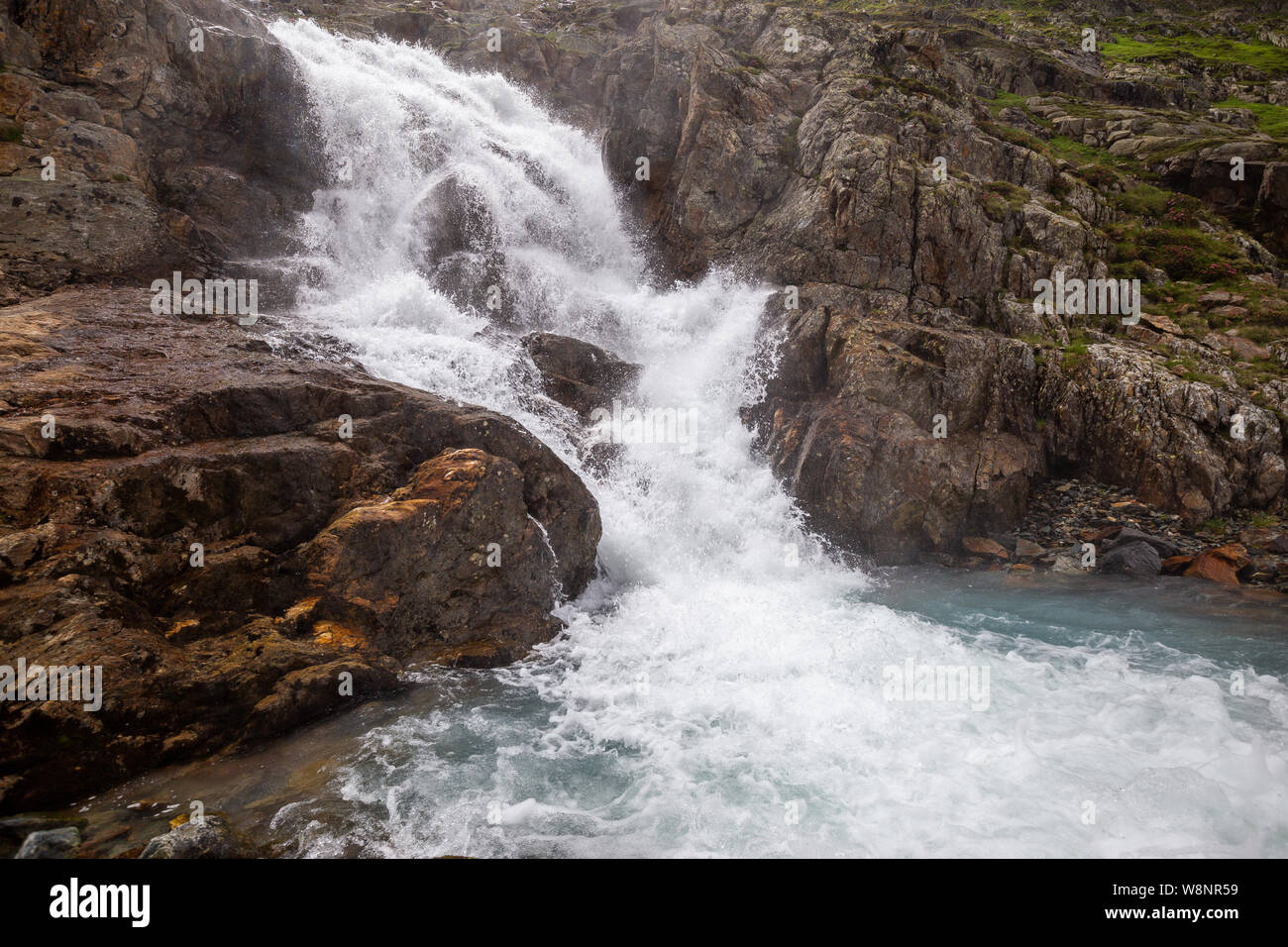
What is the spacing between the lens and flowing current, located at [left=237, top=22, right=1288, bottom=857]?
736cm

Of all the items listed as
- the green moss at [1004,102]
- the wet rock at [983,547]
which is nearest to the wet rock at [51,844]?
the wet rock at [983,547]

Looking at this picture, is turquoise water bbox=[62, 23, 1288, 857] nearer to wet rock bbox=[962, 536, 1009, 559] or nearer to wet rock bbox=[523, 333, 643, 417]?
wet rock bbox=[523, 333, 643, 417]

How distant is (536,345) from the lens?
65.7ft

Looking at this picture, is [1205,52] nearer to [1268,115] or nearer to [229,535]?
[1268,115]

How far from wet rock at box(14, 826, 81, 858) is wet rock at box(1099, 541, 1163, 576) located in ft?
67.6

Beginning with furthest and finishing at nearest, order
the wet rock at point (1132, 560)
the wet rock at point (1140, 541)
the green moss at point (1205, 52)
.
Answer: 1. the green moss at point (1205, 52)
2. the wet rock at point (1140, 541)
3. the wet rock at point (1132, 560)

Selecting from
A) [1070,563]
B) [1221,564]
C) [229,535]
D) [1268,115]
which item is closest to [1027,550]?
[1070,563]

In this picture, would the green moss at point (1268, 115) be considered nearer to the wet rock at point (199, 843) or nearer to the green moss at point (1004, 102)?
the green moss at point (1004, 102)

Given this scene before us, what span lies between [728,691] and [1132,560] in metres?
12.6

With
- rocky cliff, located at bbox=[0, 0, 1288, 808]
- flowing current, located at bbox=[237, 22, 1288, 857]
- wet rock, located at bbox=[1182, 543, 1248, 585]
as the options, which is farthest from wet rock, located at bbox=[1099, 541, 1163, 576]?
rocky cliff, located at bbox=[0, 0, 1288, 808]

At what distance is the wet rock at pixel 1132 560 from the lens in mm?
15750

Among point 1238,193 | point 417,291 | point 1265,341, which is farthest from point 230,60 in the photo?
point 1238,193

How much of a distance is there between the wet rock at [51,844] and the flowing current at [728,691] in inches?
72.3
